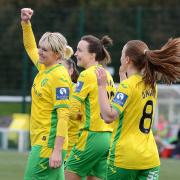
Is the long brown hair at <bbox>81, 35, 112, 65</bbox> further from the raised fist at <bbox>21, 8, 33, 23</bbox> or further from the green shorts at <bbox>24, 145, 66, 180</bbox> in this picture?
the green shorts at <bbox>24, 145, 66, 180</bbox>

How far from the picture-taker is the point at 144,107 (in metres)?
6.44

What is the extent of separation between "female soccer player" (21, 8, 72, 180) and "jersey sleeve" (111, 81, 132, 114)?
554 mm

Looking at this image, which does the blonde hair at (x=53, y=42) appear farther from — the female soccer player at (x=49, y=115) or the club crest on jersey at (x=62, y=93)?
the club crest on jersey at (x=62, y=93)

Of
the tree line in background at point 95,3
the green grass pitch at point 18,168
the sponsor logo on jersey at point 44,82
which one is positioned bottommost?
the green grass pitch at point 18,168

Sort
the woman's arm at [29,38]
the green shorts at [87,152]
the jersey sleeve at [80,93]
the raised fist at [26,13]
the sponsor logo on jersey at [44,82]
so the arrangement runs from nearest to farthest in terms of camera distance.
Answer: the sponsor logo on jersey at [44,82] < the raised fist at [26,13] < the woman's arm at [29,38] < the jersey sleeve at [80,93] < the green shorts at [87,152]

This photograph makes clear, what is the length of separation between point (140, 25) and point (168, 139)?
11.0 ft

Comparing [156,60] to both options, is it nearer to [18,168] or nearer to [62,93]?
[62,93]

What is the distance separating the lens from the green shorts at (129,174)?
21.1 feet

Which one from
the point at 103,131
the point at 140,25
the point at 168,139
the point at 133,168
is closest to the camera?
the point at 133,168

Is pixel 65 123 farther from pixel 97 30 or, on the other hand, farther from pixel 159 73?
pixel 97 30

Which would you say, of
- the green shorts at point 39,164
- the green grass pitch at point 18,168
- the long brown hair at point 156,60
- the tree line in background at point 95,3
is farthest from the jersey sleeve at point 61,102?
the tree line in background at point 95,3

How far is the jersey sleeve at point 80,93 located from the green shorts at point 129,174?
169 cm

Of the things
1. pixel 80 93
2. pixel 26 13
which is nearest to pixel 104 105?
pixel 26 13

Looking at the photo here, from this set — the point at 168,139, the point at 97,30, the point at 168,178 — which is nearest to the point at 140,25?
the point at 97,30
